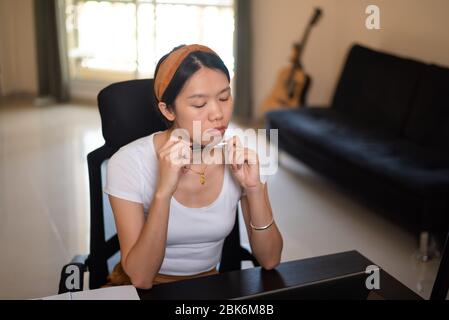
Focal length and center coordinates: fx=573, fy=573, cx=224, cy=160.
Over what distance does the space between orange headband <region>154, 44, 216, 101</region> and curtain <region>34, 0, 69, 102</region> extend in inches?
163

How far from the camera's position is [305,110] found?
148 inches

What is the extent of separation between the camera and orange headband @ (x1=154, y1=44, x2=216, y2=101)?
1.22m

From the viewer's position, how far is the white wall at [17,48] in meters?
5.28

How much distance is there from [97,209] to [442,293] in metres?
0.82

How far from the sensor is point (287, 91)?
430cm

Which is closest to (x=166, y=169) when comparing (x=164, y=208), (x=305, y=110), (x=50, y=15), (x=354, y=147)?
(x=164, y=208)

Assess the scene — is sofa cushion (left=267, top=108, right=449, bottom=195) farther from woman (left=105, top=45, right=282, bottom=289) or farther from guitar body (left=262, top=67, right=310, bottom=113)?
woman (left=105, top=45, right=282, bottom=289)

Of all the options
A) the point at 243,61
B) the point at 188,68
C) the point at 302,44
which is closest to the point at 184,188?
the point at 188,68

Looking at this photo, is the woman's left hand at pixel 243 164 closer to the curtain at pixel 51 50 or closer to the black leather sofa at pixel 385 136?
the black leather sofa at pixel 385 136

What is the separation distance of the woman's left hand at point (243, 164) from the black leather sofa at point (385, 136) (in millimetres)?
1463

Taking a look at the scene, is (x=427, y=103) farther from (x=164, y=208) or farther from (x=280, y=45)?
(x=164, y=208)

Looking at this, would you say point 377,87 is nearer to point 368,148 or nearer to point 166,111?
point 368,148

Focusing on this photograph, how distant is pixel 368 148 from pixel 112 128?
1.89 metres
